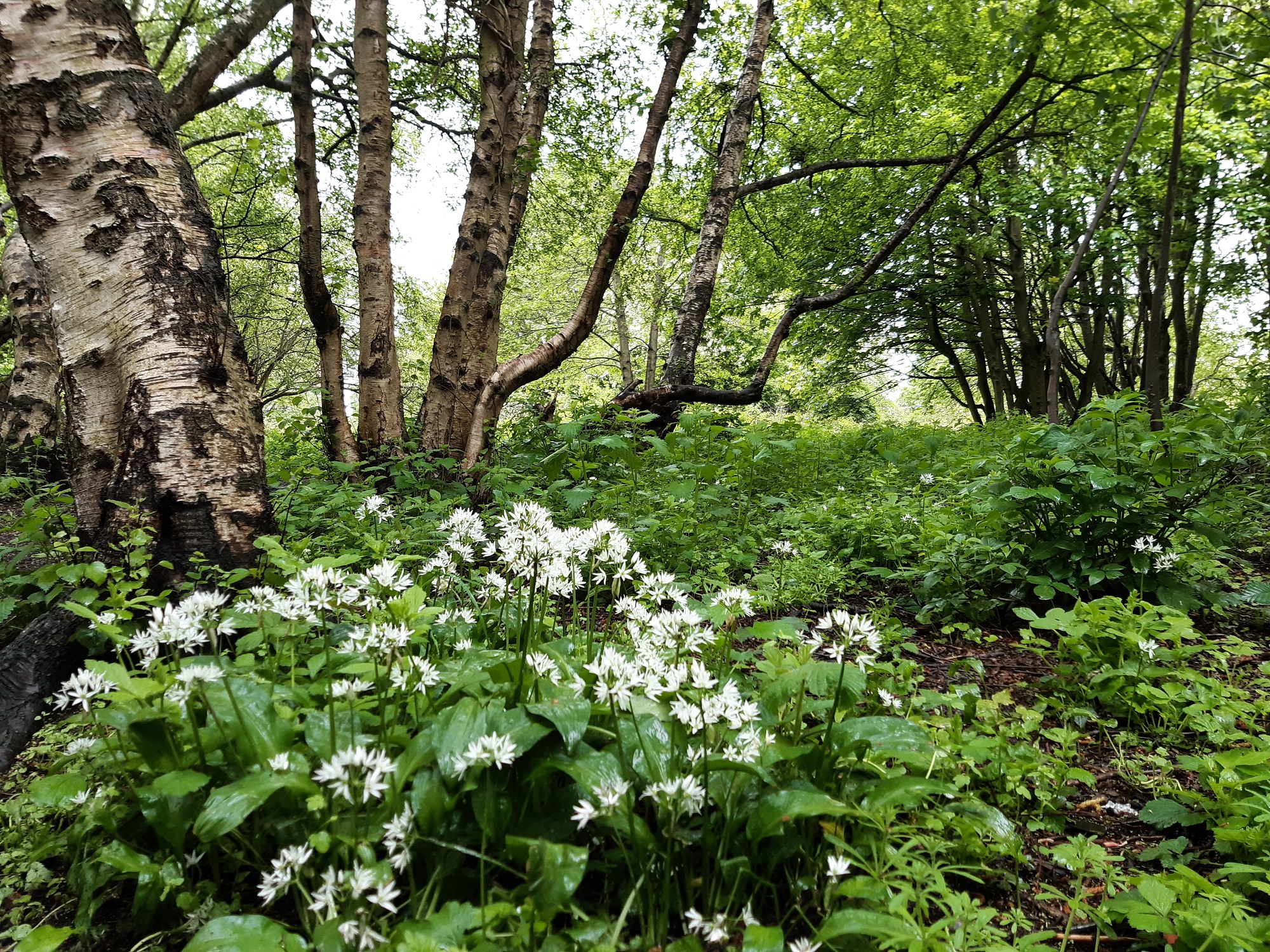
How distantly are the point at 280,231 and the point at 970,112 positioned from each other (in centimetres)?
1661

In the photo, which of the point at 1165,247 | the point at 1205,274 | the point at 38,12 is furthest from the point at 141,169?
the point at 1205,274

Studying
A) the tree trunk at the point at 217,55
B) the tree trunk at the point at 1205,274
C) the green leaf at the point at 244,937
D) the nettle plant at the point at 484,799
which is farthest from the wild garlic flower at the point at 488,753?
the tree trunk at the point at 1205,274

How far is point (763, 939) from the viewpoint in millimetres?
1110

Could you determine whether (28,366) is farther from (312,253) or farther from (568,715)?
(568,715)

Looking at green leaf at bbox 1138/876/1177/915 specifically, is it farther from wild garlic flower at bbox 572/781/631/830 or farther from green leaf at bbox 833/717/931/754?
wild garlic flower at bbox 572/781/631/830

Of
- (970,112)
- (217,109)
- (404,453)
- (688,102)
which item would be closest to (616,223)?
(404,453)

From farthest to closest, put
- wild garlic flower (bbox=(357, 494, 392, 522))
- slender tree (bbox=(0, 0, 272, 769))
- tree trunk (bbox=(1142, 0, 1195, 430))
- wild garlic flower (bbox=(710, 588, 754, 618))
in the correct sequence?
1. tree trunk (bbox=(1142, 0, 1195, 430))
2. wild garlic flower (bbox=(357, 494, 392, 522))
3. slender tree (bbox=(0, 0, 272, 769))
4. wild garlic flower (bbox=(710, 588, 754, 618))

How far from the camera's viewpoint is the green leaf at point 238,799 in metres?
1.15

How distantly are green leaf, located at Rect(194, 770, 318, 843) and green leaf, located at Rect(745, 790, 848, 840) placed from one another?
0.99 m

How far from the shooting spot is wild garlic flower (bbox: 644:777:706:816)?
1.21 meters

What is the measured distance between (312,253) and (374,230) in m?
0.72

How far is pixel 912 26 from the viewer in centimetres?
1005

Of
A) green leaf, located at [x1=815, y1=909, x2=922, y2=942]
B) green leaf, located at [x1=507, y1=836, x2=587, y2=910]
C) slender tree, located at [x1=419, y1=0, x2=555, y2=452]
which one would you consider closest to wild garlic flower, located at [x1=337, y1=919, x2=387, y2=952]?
green leaf, located at [x1=507, y1=836, x2=587, y2=910]

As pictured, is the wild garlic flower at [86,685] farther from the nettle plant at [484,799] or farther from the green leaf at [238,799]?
the green leaf at [238,799]
